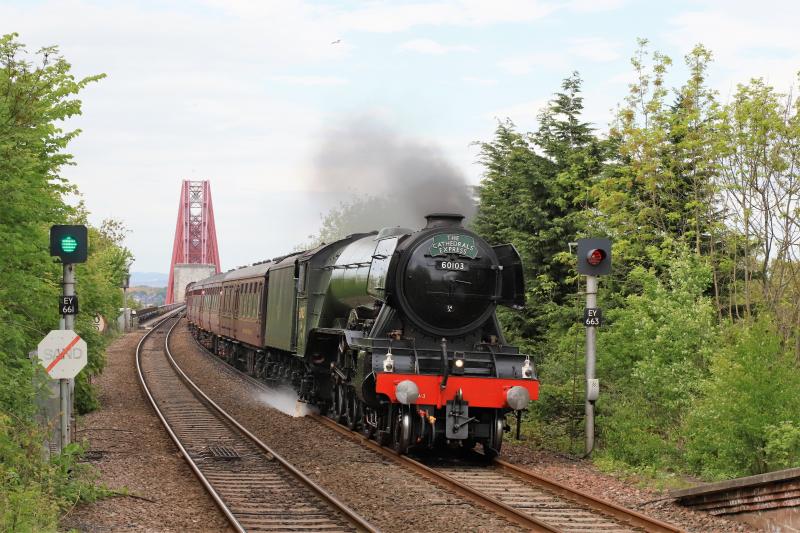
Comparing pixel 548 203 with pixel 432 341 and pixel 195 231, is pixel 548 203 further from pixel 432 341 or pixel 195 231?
pixel 195 231

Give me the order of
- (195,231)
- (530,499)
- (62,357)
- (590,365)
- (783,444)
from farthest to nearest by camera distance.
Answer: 1. (195,231)
2. (590,365)
3. (62,357)
4. (783,444)
5. (530,499)

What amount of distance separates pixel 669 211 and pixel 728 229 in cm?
210

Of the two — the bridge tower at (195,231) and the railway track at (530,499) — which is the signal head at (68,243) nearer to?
the railway track at (530,499)

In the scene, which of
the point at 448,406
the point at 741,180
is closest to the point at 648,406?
the point at 448,406

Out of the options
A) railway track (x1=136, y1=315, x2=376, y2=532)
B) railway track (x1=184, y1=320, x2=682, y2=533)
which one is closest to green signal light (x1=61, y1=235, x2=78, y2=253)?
railway track (x1=136, y1=315, x2=376, y2=532)

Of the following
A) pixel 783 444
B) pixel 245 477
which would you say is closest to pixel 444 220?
pixel 245 477

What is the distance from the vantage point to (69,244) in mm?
11641

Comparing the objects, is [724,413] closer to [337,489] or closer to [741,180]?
[337,489]

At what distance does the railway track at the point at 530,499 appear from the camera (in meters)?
9.02

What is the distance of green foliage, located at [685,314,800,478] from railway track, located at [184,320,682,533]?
2.33 meters

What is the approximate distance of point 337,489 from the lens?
1095cm

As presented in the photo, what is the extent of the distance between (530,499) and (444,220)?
4.88 meters

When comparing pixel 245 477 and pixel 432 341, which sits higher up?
pixel 432 341

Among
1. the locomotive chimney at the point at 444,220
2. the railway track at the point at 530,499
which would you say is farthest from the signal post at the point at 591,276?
the locomotive chimney at the point at 444,220
